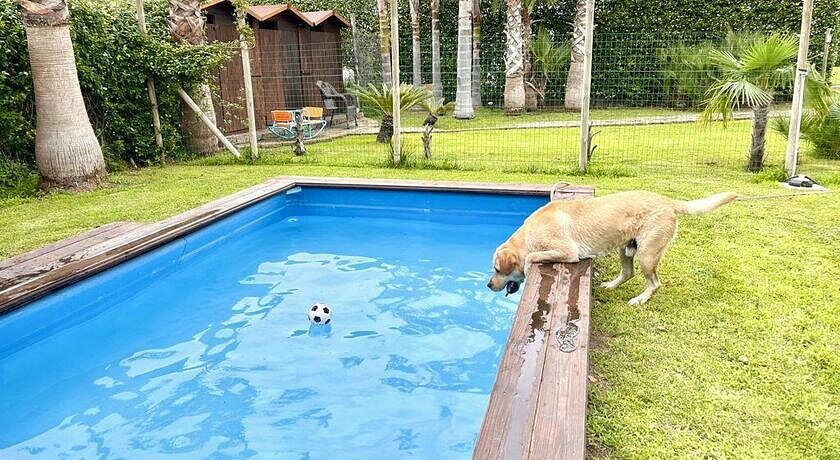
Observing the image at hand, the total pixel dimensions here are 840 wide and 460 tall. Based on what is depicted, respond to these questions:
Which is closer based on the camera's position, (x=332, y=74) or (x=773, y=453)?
(x=773, y=453)

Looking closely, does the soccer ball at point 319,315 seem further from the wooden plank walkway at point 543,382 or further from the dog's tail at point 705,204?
the dog's tail at point 705,204

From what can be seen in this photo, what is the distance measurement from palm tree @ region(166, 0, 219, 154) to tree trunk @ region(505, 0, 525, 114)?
8556mm

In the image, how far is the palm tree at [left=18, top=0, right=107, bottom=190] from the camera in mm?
7023

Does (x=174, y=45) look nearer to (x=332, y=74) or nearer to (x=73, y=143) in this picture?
(x=73, y=143)

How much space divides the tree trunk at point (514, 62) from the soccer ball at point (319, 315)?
12.8 meters

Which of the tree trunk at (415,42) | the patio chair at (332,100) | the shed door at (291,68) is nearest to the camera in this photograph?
the patio chair at (332,100)

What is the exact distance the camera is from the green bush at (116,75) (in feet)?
24.2

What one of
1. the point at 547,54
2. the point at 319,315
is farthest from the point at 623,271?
the point at 547,54

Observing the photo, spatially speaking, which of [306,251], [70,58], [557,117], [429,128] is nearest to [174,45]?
[70,58]

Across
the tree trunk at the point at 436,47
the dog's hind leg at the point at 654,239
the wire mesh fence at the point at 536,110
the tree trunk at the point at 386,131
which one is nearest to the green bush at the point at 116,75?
the wire mesh fence at the point at 536,110

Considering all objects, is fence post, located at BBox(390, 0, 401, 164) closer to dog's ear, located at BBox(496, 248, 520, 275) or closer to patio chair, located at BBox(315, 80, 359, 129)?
dog's ear, located at BBox(496, 248, 520, 275)

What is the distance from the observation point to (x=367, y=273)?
5770mm

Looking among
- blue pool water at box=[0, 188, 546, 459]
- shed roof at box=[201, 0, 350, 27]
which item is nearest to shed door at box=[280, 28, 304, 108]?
shed roof at box=[201, 0, 350, 27]

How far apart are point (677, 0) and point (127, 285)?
17.2 m
